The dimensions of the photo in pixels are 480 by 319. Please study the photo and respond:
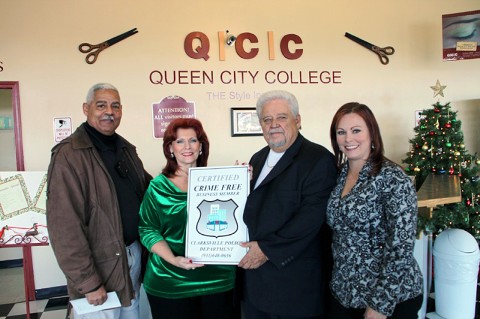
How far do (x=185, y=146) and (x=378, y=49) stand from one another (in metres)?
3.22

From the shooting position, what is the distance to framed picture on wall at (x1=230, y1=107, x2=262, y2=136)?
12.4 feet

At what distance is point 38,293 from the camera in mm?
3422

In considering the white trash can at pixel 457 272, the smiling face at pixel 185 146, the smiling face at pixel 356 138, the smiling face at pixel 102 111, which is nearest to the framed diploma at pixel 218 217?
the smiling face at pixel 185 146

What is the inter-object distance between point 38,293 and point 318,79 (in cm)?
368

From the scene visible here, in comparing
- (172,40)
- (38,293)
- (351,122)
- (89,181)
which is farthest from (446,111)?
(38,293)

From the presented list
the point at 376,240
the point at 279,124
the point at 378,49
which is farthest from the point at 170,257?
the point at 378,49

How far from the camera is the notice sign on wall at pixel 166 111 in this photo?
3.61m

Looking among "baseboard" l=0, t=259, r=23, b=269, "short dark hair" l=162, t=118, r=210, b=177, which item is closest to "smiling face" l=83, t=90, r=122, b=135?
"short dark hair" l=162, t=118, r=210, b=177

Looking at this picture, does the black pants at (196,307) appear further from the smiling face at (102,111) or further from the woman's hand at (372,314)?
the smiling face at (102,111)

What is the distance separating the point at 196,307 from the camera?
5.39 ft

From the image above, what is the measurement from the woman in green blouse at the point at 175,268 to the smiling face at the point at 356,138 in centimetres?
74

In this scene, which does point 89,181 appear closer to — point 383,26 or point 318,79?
point 318,79

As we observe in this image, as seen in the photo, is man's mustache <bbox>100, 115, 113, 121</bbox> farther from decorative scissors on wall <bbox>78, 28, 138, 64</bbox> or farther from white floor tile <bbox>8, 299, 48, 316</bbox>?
white floor tile <bbox>8, 299, 48, 316</bbox>

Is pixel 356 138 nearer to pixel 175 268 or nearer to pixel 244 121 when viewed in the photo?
pixel 175 268
